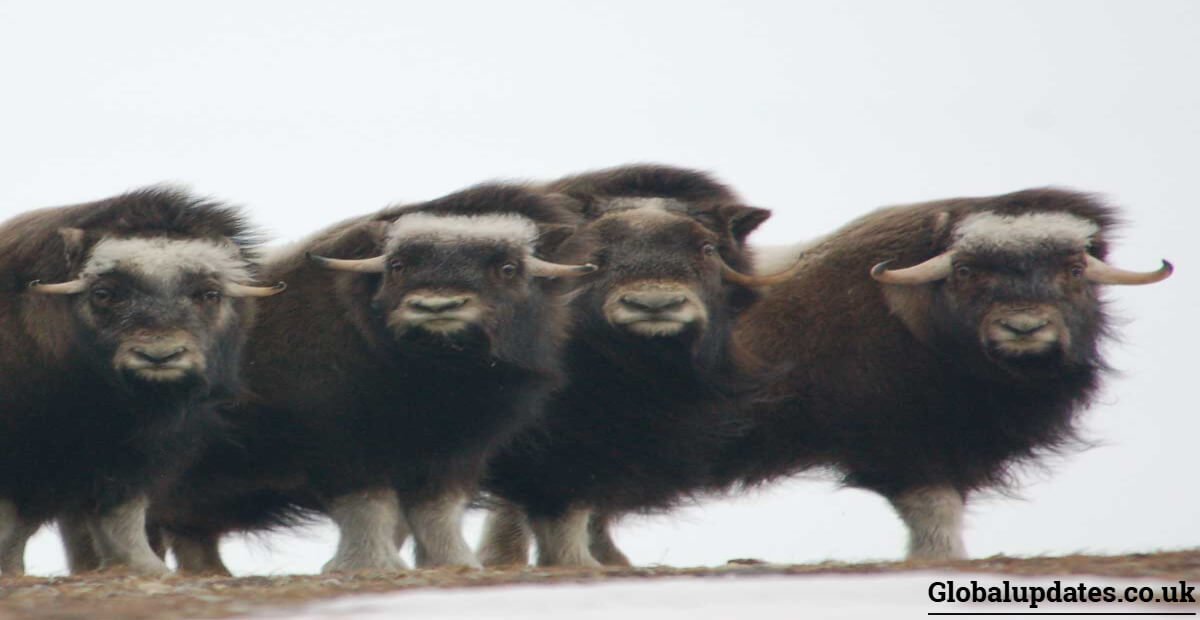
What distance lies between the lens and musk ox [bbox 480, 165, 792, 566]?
32.6 feet

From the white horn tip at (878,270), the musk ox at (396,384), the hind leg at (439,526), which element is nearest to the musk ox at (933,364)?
the white horn tip at (878,270)

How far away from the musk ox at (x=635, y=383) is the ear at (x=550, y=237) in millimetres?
142

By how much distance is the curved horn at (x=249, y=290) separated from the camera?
930 centimetres

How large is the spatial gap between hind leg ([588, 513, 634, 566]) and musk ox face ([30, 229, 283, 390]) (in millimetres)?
2341

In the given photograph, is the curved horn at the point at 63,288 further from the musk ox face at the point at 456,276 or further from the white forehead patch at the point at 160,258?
the musk ox face at the point at 456,276

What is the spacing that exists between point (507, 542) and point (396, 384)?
1.43 metres

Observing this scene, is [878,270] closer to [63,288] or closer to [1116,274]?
[1116,274]

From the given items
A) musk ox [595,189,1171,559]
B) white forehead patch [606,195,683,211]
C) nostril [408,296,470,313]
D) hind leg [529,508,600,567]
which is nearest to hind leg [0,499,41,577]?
nostril [408,296,470,313]

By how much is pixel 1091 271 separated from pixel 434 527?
311 cm

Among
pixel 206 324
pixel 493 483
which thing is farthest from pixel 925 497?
pixel 206 324

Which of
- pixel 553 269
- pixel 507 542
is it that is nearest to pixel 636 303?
pixel 553 269

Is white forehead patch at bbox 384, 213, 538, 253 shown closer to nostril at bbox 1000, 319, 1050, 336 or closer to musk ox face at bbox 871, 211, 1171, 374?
musk ox face at bbox 871, 211, 1171, 374

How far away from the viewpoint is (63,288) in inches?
352

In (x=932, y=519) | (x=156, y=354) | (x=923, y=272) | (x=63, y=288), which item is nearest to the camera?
(x=156, y=354)
